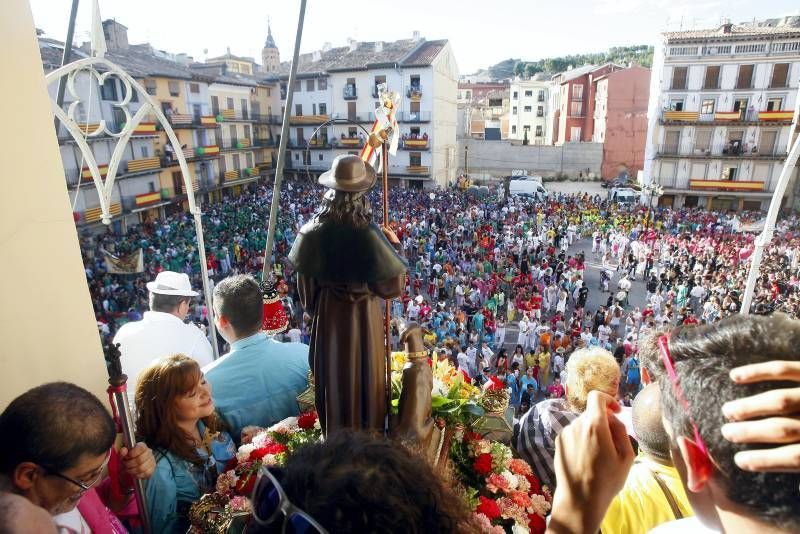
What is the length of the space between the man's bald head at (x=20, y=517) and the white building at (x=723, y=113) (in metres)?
35.0

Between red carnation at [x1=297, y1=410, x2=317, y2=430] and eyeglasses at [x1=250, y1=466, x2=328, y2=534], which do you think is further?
red carnation at [x1=297, y1=410, x2=317, y2=430]

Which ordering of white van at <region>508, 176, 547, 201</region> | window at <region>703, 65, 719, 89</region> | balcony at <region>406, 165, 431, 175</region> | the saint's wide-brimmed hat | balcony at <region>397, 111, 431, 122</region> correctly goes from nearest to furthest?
the saint's wide-brimmed hat < window at <region>703, 65, 719, 89</region> < white van at <region>508, 176, 547, 201</region> < balcony at <region>397, 111, 431, 122</region> < balcony at <region>406, 165, 431, 175</region>

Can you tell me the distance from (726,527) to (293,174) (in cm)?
4177

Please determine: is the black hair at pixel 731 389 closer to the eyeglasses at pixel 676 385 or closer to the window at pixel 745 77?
the eyeglasses at pixel 676 385

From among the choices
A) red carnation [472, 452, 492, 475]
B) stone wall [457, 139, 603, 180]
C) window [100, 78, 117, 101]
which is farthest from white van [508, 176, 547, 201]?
red carnation [472, 452, 492, 475]

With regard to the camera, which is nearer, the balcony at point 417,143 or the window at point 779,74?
the window at point 779,74

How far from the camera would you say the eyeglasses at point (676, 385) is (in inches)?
48.7

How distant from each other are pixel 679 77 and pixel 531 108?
69.6ft

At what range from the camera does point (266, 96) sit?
132ft

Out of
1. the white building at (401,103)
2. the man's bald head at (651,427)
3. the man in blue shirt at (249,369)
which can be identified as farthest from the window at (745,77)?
the man in blue shirt at (249,369)

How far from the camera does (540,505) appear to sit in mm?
2801

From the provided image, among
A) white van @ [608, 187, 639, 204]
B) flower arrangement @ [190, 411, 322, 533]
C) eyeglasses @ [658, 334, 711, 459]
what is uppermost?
eyeglasses @ [658, 334, 711, 459]

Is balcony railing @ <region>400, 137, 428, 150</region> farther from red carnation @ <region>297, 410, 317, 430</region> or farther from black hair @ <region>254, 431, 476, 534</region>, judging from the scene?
black hair @ <region>254, 431, 476, 534</region>

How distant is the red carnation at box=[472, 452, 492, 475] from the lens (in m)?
2.86
